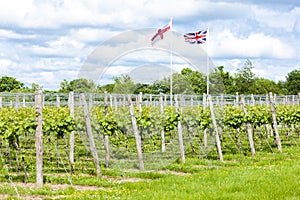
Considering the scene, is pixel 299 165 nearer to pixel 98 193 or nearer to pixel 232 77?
pixel 98 193

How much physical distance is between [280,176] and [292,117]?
11.0 m

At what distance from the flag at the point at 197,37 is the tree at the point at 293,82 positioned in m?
79.4

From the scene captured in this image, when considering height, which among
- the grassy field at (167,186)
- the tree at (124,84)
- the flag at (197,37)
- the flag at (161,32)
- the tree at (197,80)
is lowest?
the grassy field at (167,186)

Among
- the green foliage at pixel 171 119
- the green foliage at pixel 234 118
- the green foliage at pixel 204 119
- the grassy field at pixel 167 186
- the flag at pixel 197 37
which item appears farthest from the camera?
the flag at pixel 197 37

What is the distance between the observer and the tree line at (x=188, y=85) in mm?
15469

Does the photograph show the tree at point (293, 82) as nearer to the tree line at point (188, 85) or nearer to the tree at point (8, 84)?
the tree line at point (188, 85)

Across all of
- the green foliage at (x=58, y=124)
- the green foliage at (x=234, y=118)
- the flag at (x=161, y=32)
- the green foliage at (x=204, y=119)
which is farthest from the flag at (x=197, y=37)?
the green foliage at (x=58, y=124)

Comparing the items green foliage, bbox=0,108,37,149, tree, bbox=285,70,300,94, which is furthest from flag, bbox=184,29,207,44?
tree, bbox=285,70,300,94

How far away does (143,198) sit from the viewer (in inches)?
336

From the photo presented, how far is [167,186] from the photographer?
988 centimetres

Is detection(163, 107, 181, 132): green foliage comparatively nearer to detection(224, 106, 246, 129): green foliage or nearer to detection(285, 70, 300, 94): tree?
detection(224, 106, 246, 129): green foliage

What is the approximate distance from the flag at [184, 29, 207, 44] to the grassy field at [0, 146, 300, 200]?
1463 cm

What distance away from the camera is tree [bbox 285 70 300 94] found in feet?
334

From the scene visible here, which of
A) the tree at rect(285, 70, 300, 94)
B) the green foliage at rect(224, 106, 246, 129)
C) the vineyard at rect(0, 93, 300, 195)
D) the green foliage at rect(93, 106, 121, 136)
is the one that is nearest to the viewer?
the vineyard at rect(0, 93, 300, 195)
